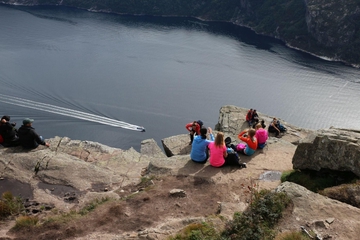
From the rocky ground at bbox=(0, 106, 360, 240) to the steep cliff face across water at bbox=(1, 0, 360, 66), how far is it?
8781 centimetres

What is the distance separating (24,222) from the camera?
10.5 meters

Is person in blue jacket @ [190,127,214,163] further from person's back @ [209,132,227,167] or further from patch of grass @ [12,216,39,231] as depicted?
patch of grass @ [12,216,39,231]

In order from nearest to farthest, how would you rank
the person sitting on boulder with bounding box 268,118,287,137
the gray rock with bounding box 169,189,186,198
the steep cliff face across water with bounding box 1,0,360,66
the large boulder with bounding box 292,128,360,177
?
the large boulder with bounding box 292,128,360,177 < the gray rock with bounding box 169,189,186,198 < the person sitting on boulder with bounding box 268,118,287,137 < the steep cliff face across water with bounding box 1,0,360,66

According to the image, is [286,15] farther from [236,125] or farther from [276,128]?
[276,128]

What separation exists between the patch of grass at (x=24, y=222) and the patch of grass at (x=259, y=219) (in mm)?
5796

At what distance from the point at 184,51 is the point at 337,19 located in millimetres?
47969

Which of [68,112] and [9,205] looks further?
[68,112]

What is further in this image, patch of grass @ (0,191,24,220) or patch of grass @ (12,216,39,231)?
patch of grass @ (0,191,24,220)

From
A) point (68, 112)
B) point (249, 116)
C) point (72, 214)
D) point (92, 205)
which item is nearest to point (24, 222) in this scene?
point (72, 214)

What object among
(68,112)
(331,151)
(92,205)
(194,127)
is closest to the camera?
(92,205)

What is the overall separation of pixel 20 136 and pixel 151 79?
54.1m

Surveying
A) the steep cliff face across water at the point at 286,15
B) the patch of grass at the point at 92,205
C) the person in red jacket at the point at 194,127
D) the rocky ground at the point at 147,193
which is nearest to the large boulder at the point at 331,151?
the rocky ground at the point at 147,193

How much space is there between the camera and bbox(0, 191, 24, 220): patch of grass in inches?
448

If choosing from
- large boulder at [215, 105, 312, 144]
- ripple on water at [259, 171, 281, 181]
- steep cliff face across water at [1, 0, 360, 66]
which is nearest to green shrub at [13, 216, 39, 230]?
ripple on water at [259, 171, 281, 181]
